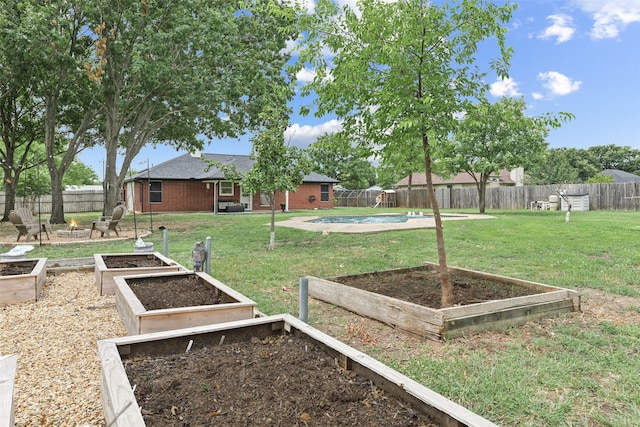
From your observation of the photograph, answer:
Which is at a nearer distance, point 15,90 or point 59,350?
point 59,350

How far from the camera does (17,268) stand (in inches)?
206

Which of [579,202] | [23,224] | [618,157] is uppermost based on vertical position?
[618,157]

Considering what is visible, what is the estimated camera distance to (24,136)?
18859 millimetres

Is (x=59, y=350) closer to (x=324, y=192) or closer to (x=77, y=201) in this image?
(x=324, y=192)

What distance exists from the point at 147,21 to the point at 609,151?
57.6m

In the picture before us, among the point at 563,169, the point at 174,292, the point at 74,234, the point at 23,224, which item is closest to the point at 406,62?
the point at 174,292

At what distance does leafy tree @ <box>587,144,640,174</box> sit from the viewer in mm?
49781

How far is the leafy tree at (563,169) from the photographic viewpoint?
39656mm

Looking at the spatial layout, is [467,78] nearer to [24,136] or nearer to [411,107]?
[411,107]

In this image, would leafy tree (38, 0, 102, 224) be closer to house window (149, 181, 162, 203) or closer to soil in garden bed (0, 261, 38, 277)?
house window (149, 181, 162, 203)

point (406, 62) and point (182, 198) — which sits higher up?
point (406, 62)

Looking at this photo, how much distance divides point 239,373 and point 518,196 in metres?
27.7

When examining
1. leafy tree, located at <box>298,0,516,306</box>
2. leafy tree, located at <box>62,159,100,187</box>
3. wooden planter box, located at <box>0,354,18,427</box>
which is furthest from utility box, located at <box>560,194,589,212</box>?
leafy tree, located at <box>62,159,100,187</box>

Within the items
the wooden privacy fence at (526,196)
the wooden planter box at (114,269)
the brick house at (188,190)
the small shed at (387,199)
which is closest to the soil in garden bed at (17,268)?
the wooden planter box at (114,269)
